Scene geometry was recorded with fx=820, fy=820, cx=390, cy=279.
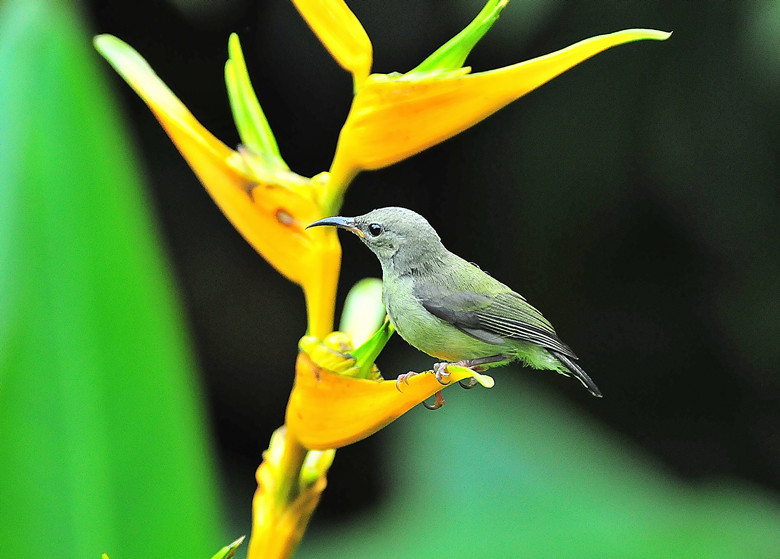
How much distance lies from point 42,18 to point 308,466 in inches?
17.6

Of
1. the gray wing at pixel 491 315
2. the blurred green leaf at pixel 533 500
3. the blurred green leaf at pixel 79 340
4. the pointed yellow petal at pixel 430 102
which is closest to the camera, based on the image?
the pointed yellow petal at pixel 430 102

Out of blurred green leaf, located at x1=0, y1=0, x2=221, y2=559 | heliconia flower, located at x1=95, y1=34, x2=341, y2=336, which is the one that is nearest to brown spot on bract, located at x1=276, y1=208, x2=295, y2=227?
heliconia flower, located at x1=95, y1=34, x2=341, y2=336

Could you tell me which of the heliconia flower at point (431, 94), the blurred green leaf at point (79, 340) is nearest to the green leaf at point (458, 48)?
the heliconia flower at point (431, 94)

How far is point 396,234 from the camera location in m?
0.39

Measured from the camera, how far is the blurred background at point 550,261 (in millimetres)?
975

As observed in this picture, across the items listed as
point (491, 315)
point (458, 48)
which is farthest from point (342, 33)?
point (491, 315)

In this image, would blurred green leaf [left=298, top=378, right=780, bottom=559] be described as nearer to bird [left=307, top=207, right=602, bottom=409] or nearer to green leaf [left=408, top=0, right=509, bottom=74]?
bird [left=307, top=207, right=602, bottom=409]

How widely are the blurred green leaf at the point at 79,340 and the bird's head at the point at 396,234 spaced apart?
0.31 meters

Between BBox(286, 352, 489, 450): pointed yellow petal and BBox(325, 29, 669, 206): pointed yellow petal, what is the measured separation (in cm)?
9

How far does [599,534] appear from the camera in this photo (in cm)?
92

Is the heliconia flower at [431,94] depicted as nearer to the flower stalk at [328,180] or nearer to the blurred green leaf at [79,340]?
the flower stalk at [328,180]

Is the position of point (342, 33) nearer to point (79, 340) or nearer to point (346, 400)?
point (346, 400)

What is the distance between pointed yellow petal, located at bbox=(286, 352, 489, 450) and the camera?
1.07 ft

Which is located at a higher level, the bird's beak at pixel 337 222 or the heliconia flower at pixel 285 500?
the bird's beak at pixel 337 222
